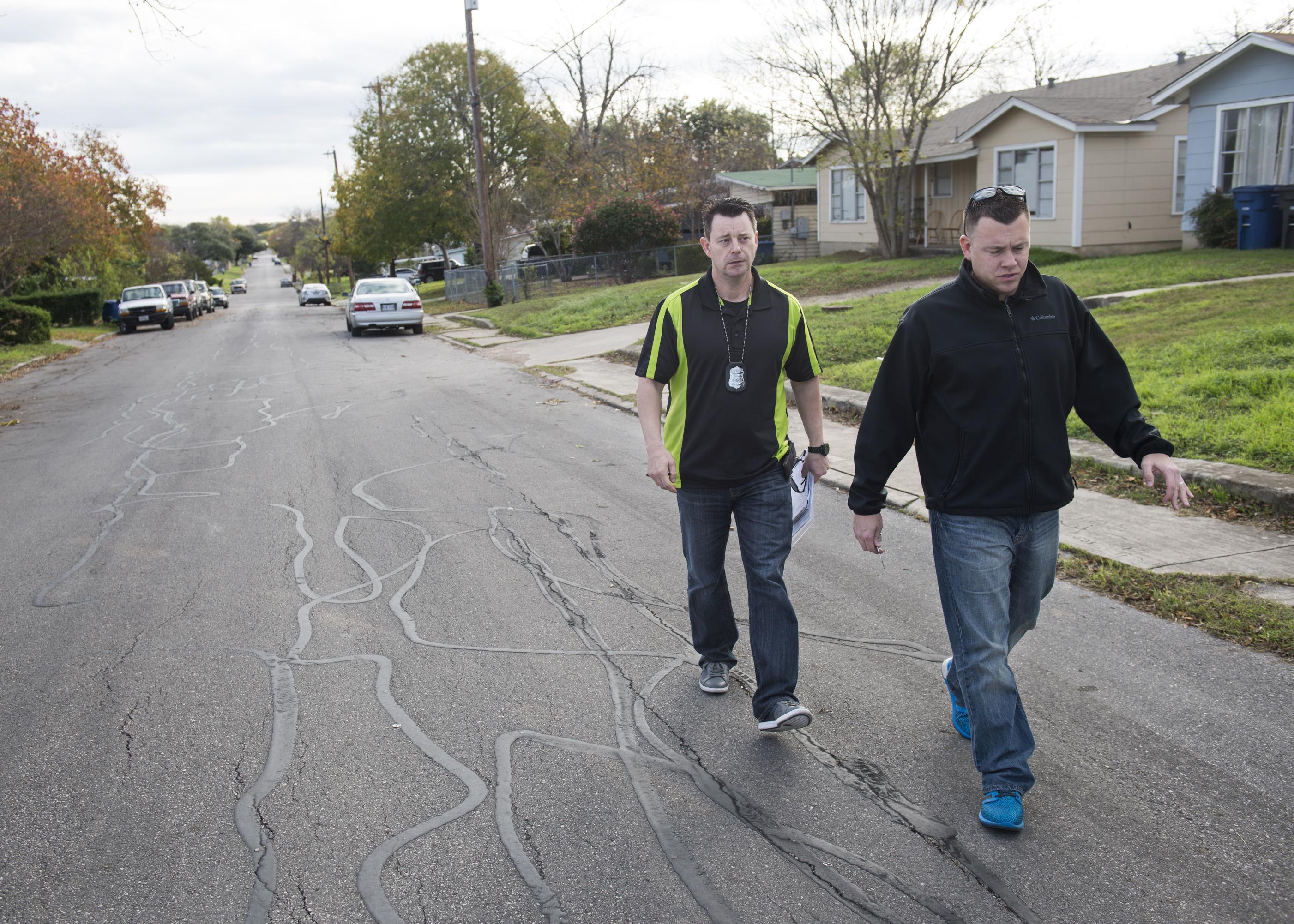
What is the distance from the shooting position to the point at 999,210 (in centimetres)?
308

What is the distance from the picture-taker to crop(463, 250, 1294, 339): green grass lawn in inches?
630

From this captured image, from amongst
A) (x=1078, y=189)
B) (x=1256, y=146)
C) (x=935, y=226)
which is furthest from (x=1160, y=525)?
(x=935, y=226)

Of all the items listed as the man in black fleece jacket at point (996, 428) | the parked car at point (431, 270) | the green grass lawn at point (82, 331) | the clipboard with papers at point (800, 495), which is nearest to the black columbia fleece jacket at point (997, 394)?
the man in black fleece jacket at point (996, 428)

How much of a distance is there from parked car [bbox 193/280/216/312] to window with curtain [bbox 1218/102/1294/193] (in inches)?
1576

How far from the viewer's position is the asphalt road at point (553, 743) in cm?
296

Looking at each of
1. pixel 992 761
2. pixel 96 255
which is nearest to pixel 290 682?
pixel 992 761

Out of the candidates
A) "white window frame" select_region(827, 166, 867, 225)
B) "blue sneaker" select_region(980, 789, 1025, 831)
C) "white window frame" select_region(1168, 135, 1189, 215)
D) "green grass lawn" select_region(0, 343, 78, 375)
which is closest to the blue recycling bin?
"white window frame" select_region(1168, 135, 1189, 215)

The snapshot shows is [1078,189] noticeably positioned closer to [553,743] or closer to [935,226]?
[935,226]

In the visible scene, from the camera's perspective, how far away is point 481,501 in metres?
7.71

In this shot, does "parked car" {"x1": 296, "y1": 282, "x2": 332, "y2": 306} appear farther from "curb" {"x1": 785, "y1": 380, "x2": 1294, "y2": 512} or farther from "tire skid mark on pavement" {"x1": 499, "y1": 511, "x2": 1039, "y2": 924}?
"tire skid mark on pavement" {"x1": 499, "y1": 511, "x2": 1039, "y2": 924}

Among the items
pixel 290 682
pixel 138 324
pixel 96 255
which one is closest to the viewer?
pixel 290 682

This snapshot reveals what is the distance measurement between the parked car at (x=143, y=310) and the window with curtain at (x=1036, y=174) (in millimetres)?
27369

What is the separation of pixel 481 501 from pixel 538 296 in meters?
24.6

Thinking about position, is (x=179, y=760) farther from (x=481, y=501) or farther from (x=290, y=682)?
(x=481, y=501)
